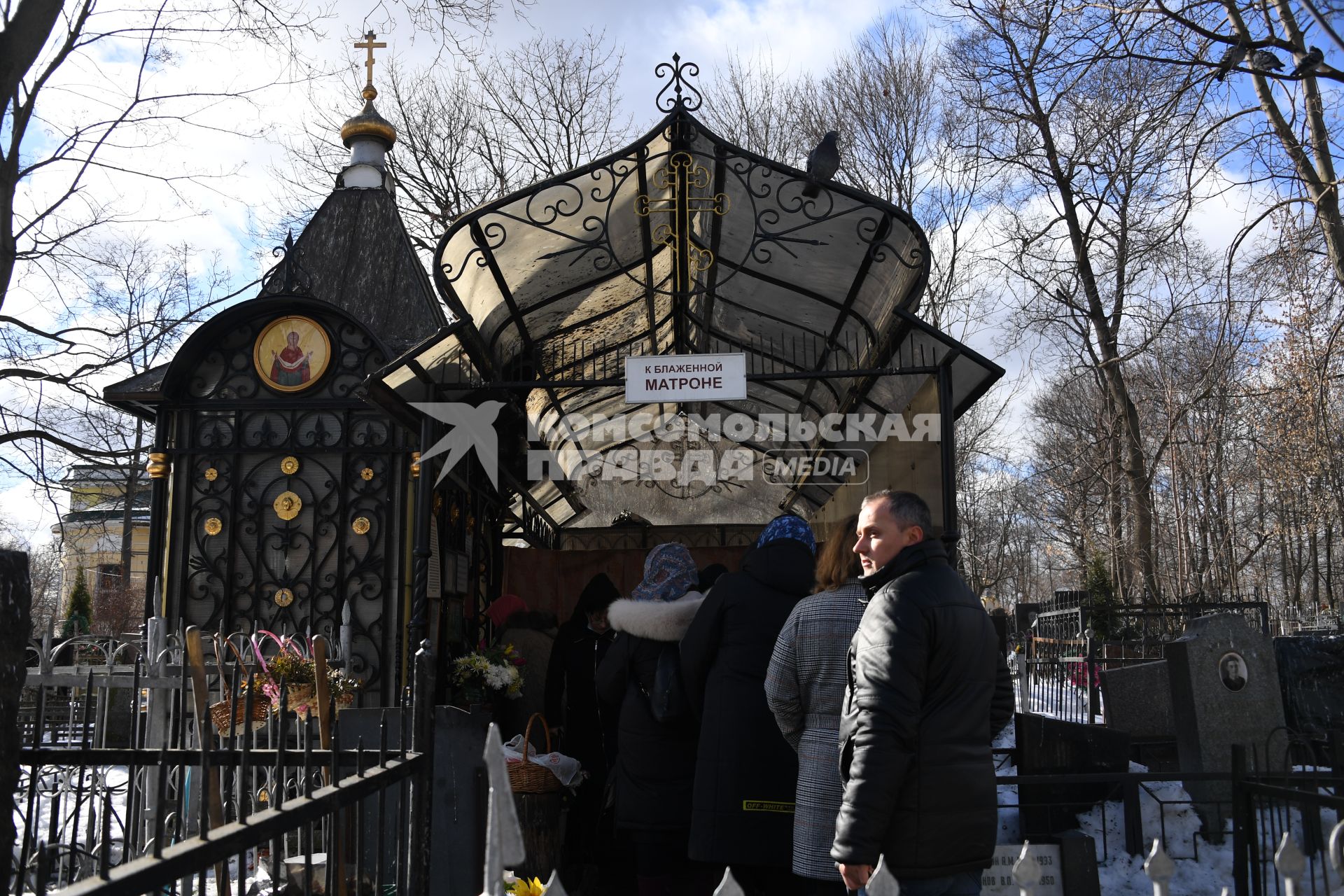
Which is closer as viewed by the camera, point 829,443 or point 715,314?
point 715,314

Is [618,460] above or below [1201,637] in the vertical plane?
above

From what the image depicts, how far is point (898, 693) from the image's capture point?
3359 mm

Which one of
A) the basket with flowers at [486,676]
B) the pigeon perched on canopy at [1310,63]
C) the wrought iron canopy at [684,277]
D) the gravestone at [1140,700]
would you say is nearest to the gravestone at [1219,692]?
the gravestone at [1140,700]

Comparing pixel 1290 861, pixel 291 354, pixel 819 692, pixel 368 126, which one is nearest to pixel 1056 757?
pixel 819 692

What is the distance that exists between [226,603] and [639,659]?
5476 millimetres

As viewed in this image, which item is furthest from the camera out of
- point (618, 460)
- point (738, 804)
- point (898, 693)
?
point (618, 460)

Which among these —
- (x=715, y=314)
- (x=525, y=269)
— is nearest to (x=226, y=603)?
(x=525, y=269)

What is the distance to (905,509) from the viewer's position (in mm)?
3797

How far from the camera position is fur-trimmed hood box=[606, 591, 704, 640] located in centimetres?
530

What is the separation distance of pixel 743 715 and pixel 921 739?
55.1 inches

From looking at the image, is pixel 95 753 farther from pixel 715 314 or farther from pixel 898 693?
pixel 715 314

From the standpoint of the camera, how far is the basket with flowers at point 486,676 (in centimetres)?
833

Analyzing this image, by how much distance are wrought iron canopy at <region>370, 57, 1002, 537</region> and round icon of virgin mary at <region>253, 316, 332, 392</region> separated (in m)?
1.66

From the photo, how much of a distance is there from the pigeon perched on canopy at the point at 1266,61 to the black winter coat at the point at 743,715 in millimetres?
6014
